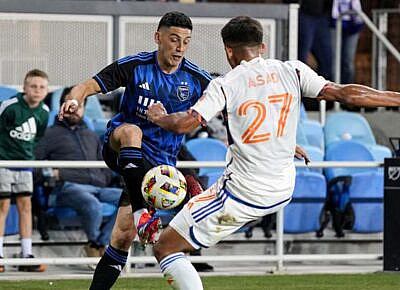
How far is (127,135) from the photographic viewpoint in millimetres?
9719

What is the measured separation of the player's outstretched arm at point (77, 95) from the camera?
8961mm

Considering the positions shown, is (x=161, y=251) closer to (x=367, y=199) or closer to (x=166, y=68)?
(x=166, y=68)

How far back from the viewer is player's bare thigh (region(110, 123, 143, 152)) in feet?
31.9

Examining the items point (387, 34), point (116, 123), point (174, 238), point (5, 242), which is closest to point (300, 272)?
point (5, 242)

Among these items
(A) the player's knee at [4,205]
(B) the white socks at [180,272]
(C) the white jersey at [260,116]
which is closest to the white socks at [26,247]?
(A) the player's knee at [4,205]

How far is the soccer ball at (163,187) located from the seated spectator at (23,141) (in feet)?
12.2

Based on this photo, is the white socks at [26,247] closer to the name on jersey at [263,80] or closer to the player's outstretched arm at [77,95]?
the player's outstretched arm at [77,95]

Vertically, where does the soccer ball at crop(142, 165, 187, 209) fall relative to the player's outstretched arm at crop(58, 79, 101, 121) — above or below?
below

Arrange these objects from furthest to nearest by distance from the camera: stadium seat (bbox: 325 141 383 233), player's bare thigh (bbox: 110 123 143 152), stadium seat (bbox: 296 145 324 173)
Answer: stadium seat (bbox: 296 145 324 173)
stadium seat (bbox: 325 141 383 233)
player's bare thigh (bbox: 110 123 143 152)

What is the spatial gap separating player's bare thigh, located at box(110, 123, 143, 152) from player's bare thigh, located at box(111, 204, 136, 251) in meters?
0.53

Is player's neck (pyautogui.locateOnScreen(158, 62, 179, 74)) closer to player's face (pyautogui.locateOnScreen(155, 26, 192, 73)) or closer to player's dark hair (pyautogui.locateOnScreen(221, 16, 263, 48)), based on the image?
player's face (pyautogui.locateOnScreen(155, 26, 192, 73))

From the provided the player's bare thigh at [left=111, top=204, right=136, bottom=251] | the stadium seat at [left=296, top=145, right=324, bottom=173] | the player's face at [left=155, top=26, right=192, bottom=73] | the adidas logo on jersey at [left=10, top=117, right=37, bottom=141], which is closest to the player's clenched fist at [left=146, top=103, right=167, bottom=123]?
the player's face at [left=155, top=26, right=192, bottom=73]

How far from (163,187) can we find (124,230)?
3.71 feet

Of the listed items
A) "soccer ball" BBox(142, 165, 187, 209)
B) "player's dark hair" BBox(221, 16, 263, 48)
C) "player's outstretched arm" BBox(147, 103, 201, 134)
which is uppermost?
"player's dark hair" BBox(221, 16, 263, 48)
